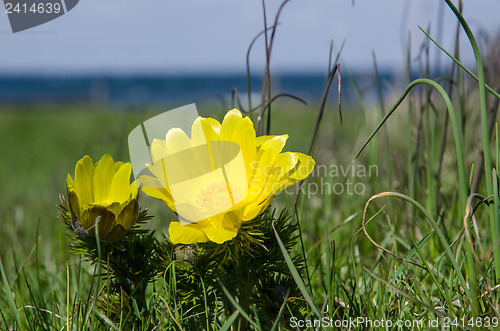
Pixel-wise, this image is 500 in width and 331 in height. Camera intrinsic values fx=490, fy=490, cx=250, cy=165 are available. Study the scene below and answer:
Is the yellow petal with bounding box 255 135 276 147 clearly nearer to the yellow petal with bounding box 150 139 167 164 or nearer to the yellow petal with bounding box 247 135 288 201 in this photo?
the yellow petal with bounding box 247 135 288 201

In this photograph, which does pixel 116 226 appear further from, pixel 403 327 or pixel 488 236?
pixel 488 236

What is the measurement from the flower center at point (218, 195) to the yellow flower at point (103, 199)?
→ 0.34 feet

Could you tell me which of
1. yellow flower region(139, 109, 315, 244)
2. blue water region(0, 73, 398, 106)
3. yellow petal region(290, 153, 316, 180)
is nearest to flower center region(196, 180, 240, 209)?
yellow flower region(139, 109, 315, 244)

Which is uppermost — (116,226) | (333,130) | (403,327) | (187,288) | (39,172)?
(116,226)

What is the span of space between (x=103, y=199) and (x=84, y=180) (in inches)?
1.8

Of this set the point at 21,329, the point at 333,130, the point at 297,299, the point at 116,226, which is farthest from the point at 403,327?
the point at 333,130

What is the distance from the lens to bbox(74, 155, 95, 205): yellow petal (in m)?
0.75

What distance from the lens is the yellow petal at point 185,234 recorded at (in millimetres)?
668

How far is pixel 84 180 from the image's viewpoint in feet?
2.50

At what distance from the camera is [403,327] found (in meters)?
0.82

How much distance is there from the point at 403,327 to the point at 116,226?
0.50 meters

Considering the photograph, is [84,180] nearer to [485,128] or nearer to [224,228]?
[224,228]

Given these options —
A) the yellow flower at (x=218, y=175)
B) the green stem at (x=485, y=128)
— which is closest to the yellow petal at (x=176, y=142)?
the yellow flower at (x=218, y=175)

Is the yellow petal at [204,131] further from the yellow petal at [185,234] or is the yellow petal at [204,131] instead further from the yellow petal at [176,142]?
the yellow petal at [185,234]
